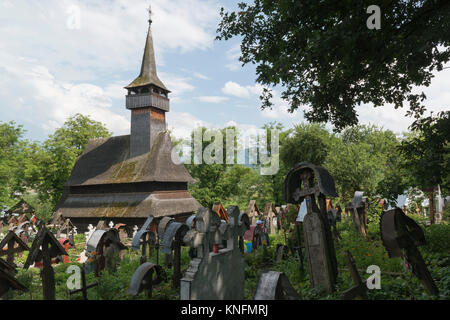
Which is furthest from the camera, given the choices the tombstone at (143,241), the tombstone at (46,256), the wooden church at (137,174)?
the wooden church at (137,174)

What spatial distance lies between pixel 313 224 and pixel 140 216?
54.3ft

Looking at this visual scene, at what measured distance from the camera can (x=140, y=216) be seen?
68.1ft

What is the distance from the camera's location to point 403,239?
464 cm

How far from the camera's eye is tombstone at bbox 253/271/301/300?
3215 millimetres

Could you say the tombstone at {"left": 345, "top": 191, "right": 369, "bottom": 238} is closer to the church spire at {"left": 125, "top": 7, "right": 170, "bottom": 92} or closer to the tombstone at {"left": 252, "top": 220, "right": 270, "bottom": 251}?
the tombstone at {"left": 252, "top": 220, "right": 270, "bottom": 251}

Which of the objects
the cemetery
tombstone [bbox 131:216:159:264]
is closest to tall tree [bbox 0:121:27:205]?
the cemetery

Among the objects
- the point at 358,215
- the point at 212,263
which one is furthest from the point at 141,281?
the point at 358,215

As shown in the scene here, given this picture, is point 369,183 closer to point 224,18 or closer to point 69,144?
point 224,18

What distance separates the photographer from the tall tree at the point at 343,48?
675 centimetres

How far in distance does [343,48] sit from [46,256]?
8.20 meters

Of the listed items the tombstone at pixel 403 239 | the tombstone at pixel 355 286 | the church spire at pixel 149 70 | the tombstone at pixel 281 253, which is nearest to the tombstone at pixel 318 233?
the tombstone at pixel 355 286

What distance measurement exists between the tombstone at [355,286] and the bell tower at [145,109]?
22273 millimetres

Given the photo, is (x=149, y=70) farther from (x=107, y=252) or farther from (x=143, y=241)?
(x=107, y=252)

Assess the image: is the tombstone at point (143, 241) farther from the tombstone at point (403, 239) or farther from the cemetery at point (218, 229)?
the tombstone at point (403, 239)
